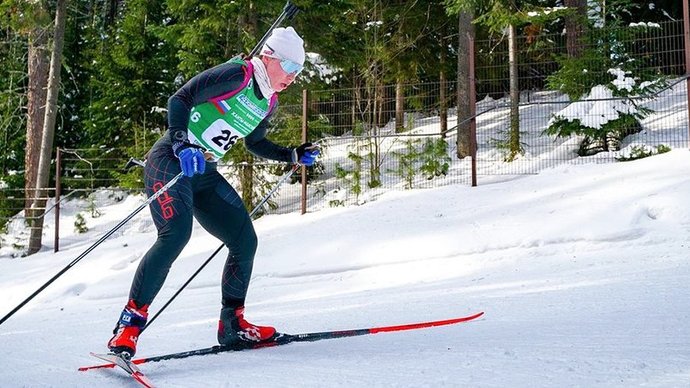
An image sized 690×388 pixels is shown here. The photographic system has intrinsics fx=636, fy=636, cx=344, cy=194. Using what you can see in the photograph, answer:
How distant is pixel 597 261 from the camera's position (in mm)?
5312

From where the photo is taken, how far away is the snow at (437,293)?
8.27ft

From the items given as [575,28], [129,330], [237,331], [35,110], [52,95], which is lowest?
[237,331]

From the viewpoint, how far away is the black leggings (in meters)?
2.82

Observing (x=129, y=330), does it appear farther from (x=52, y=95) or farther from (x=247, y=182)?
(x=52, y=95)

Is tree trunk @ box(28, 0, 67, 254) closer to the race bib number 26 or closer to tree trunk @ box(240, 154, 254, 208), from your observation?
tree trunk @ box(240, 154, 254, 208)

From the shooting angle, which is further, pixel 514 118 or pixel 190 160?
pixel 514 118

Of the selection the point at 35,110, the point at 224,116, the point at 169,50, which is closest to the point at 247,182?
the point at 169,50

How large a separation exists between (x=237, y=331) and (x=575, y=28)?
12.3 m

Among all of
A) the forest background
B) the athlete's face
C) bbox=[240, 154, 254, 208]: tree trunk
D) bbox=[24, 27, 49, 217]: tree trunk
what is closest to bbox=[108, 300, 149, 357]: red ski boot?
the athlete's face

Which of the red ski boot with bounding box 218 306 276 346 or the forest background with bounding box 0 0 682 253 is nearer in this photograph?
the red ski boot with bounding box 218 306 276 346

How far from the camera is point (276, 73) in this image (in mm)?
3117

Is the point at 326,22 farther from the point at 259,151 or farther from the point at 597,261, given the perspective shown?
the point at 259,151

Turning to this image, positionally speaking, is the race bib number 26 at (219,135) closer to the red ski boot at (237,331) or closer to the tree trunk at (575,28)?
the red ski boot at (237,331)

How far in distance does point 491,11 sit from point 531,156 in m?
3.06
